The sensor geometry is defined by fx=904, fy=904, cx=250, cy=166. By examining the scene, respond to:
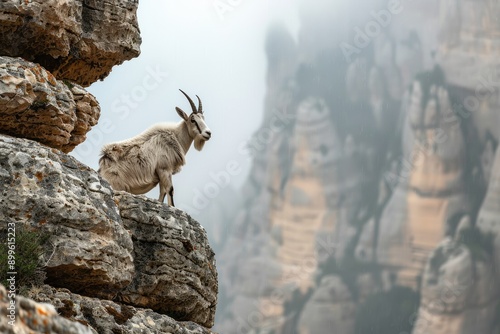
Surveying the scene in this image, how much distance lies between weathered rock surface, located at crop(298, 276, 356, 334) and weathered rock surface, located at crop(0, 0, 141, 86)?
122089mm

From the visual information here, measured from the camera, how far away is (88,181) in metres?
12.4

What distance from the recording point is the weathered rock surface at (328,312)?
135m

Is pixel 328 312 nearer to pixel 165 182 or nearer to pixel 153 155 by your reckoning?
pixel 165 182

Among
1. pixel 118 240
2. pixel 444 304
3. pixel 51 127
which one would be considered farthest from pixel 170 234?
pixel 444 304

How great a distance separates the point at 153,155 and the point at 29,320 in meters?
13.7

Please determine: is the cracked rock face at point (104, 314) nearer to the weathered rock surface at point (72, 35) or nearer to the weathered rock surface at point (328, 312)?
the weathered rock surface at point (72, 35)

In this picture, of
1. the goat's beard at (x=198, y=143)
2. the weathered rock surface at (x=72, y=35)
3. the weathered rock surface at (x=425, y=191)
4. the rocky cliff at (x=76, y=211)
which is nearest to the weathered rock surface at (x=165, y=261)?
the rocky cliff at (x=76, y=211)

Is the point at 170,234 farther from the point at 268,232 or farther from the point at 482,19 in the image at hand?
the point at 482,19

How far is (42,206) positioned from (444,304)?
12653 centimetres

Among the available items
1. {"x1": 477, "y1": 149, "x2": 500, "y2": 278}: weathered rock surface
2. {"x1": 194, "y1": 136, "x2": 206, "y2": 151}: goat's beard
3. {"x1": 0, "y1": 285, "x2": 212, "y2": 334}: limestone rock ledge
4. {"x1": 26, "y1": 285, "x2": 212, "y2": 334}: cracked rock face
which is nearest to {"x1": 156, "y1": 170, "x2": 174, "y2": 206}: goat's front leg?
{"x1": 194, "y1": 136, "x2": 206, "y2": 151}: goat's beard

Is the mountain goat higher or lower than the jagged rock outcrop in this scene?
lower

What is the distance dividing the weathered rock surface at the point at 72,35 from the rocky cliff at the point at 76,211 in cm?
2

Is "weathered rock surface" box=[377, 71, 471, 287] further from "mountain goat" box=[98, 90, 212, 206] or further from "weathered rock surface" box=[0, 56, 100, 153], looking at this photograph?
"weathered rock surface" box=[0, 56, 100, 153]

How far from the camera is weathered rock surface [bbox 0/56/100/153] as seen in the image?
12172 mm
